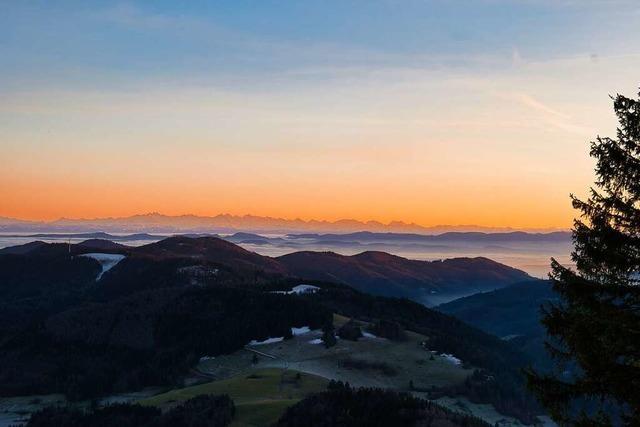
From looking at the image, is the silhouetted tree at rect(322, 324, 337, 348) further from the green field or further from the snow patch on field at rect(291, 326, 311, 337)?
the green field

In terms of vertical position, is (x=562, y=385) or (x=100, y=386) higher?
(x=562, y=385)

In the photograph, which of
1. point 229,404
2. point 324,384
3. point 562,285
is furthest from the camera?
point 324,384

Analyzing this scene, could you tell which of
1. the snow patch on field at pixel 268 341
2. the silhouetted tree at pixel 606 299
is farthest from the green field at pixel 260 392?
the silhouetted tree at pixel 606 299

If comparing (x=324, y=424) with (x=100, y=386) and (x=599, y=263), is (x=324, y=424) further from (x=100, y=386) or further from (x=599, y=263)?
(x=100, y=386)

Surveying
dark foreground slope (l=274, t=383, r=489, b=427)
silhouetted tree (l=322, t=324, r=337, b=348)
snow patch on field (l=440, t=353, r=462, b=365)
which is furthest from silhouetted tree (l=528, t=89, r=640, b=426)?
snow patch on field (l=440, t=353, r=462, b=365)

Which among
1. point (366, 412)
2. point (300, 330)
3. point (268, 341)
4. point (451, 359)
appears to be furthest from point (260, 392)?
point (300, 330)

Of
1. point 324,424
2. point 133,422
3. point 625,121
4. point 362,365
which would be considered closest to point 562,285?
point 625,121

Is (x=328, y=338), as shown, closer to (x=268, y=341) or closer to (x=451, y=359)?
(x=268, y=341)
